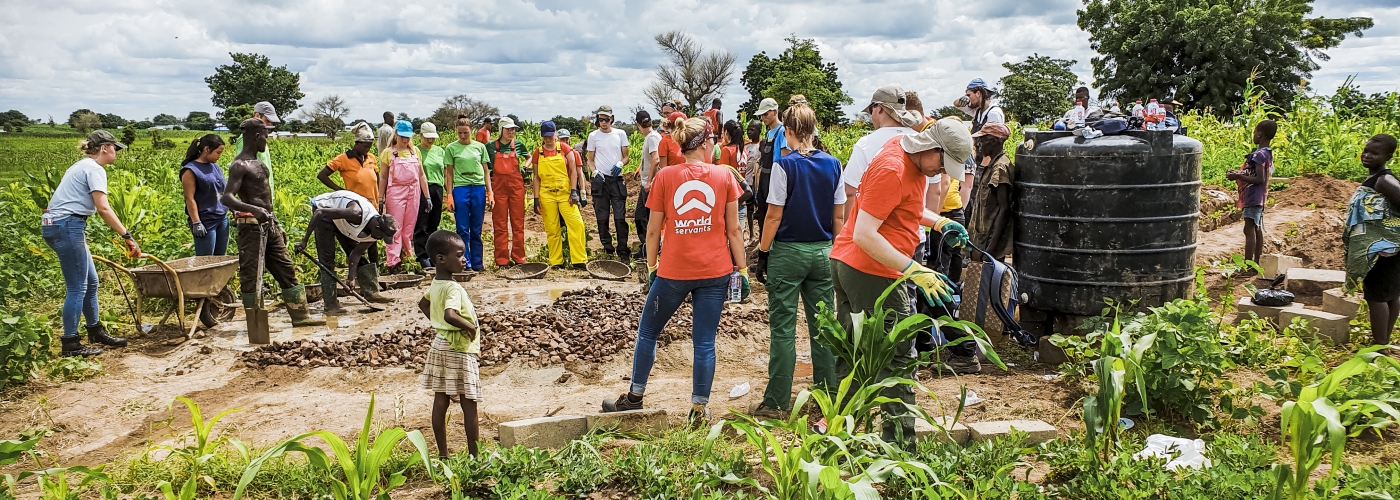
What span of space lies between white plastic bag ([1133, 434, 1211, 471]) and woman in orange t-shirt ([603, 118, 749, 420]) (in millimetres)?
2035

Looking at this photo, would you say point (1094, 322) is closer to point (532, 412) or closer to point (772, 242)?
point (772, 242)

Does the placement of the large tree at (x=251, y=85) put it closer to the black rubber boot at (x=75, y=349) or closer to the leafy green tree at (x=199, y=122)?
the leafy green tree at (x=199, y=122)

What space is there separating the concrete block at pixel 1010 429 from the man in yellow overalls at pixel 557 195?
6167 mm

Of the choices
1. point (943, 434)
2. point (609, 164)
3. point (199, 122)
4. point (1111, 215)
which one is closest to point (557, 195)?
point (609, 164)

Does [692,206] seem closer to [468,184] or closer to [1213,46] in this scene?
[468,184]

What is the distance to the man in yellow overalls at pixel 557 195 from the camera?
9531 mm

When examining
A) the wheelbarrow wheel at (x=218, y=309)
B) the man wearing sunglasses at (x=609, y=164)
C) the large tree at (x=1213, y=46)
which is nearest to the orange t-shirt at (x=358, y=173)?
the wheelbarrow wheel at (x=218, y=309)

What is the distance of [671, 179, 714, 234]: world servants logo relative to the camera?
14.1ft

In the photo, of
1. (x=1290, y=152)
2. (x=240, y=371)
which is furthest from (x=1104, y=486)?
(x=1290, y=152)

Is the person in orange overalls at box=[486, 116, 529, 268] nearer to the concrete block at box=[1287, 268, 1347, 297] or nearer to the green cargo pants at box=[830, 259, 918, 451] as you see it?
the green cargo pants at box=[830, 259, 918, 451]

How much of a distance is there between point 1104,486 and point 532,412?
3.05 metres

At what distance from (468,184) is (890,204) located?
260 inches

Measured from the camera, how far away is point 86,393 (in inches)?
215

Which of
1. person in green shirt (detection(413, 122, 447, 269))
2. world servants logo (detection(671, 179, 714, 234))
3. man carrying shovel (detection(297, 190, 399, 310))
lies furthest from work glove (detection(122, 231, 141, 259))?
world servants logo (detection(671, 179, 714, 234))
